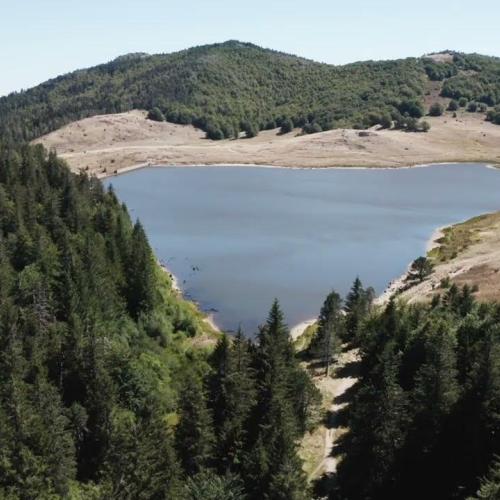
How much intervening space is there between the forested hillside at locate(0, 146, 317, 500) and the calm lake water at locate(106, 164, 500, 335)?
14.7 m

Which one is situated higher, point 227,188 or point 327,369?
point 227,188

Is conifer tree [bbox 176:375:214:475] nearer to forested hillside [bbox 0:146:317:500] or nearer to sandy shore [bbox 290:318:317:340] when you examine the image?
forested hillside [bbox 0:146:317:500]

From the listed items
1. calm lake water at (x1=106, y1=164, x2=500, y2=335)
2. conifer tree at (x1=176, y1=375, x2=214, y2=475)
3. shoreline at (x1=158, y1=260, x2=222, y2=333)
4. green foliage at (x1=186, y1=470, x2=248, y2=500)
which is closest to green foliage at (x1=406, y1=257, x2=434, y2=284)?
calm lake water at (x1=106, y1=164, x2=500, y2=335)

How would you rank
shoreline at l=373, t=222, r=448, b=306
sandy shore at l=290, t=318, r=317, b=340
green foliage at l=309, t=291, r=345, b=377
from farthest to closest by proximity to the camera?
shoreline at l=373, t=222, r=448, b=306, sandy shore at l=290, t=318, r=317, b=340, green foliage at l=309, t=291, r=345, b=377

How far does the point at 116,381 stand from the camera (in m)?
54.2

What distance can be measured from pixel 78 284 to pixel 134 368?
498 inches

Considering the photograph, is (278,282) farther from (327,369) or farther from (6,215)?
(6,215)

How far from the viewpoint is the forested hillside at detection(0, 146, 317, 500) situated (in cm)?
3635

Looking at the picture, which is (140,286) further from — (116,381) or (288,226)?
(288,226)

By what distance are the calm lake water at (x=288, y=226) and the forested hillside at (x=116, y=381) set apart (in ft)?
48.2

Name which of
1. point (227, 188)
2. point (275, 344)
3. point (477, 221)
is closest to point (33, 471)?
point (275, 344)

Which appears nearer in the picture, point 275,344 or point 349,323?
point 275,344

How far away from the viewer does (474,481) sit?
3631 centimetres

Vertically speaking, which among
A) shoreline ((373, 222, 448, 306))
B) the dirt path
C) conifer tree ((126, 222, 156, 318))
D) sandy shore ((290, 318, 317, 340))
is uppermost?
conifer tree ((126, 222, 156, 318))
